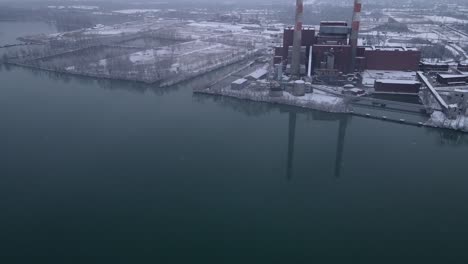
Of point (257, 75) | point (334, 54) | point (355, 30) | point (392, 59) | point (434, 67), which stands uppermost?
point (355, 30)

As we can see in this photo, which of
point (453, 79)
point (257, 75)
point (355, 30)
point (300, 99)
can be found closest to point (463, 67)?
point (453, 79)

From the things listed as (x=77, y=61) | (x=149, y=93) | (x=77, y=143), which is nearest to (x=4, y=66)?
(x=77, y=61)

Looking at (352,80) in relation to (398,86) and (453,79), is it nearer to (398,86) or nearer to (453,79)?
(398,86)

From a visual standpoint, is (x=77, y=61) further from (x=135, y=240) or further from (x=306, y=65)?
(x=135, y=240)

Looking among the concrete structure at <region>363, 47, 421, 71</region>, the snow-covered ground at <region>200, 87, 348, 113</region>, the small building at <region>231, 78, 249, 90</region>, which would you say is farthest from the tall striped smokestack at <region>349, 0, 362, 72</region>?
the small building at <region>231, 78, 249, 90</region>

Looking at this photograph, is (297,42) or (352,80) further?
(297,42)

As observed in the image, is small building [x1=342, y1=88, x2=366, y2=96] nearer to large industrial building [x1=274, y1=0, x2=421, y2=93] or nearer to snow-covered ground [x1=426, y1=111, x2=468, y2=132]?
large industrial building [x1=274, y1=0, x2=421, y2=93]

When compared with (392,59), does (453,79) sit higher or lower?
lower

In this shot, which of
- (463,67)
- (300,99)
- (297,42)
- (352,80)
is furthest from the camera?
(463,67)
